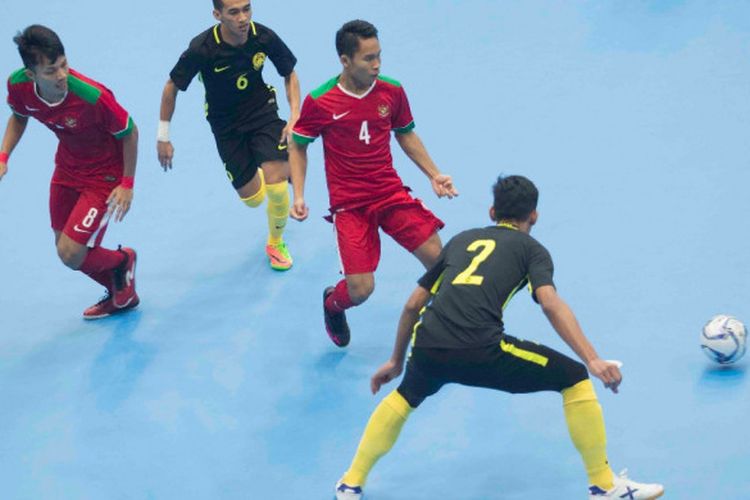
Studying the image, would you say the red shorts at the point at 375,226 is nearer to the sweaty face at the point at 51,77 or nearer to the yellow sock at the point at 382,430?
the yellow sock at the point at 382,430

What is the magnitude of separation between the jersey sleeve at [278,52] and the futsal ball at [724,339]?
10.1 feet

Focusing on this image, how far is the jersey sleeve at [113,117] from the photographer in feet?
Result: 24.7

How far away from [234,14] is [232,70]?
45 centimetres

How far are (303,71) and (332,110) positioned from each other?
13.6 ft

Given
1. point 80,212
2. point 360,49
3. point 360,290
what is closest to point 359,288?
point 360,290

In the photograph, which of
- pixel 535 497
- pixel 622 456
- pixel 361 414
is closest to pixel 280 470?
pixel 361 414

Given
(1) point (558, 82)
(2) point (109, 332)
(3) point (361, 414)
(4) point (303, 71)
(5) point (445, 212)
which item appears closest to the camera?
(3) point (361, 414)

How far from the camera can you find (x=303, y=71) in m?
11.2

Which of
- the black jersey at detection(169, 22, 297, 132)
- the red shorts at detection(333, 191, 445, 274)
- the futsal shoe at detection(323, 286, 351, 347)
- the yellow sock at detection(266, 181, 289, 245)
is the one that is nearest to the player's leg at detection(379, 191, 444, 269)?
the red shorts at detection(333, 191, 445, 274)

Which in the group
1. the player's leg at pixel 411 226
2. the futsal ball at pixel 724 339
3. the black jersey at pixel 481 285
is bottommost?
the black jersey at pixel 481 285

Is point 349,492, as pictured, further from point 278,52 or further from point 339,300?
point 278,52

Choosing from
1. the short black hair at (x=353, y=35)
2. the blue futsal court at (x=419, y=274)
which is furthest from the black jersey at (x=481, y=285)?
the short black hair at (x=353, y=35)

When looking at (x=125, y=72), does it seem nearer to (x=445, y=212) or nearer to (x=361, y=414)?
(x=445, y=212)

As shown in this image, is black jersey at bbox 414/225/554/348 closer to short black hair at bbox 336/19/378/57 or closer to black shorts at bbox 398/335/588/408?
black shorts at bbox 398/335/588/408
